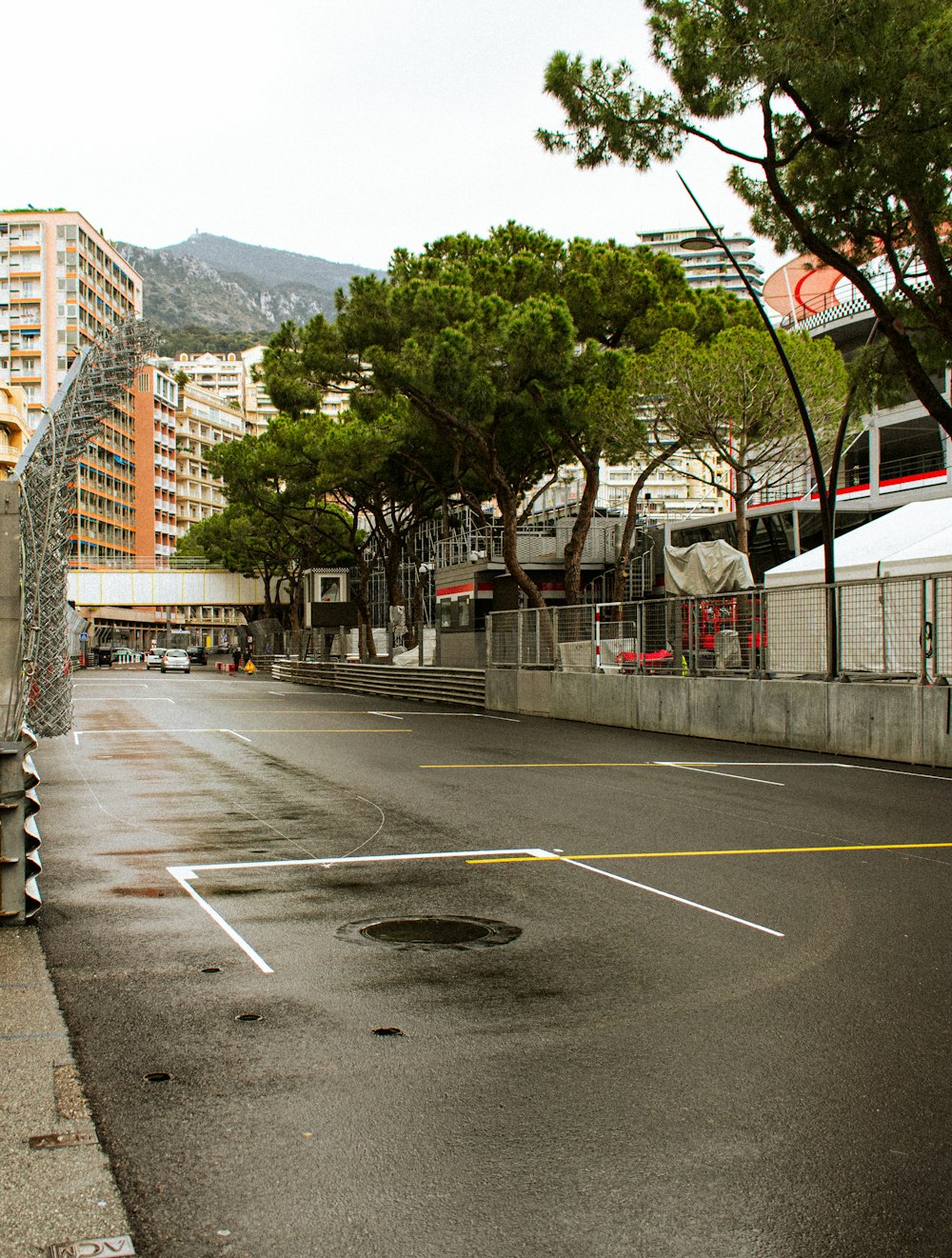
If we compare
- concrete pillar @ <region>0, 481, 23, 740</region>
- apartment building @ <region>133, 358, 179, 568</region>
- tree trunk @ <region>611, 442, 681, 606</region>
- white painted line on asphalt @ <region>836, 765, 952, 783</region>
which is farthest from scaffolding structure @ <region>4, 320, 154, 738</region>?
apartment building @ <region>133, 358, 179, 568</region>

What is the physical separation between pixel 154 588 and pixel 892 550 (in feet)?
246

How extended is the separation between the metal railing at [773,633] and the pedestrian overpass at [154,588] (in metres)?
66.4

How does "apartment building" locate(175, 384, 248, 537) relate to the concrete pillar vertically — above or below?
above

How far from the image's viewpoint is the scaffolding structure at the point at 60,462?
11.5 metres

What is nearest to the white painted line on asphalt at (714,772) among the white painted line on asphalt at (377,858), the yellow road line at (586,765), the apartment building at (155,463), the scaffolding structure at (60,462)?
the yellow road line at (586,765)

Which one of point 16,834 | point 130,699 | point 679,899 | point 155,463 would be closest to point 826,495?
point 679,899

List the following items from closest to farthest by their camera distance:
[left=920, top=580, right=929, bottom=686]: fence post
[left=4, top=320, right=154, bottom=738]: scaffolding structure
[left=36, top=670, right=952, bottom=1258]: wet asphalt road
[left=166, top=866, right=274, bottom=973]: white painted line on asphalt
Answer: [left=36, top=670, right=952, bottom=1258]: wet asphalt road, [left=166, top=866, right=274, bottom=973]: white painted line on asphalt, [left=4, top=320, right=154, bottom=738]: scaffolding structure, [left=920, top=580, right=929, bottom=686]: fence post

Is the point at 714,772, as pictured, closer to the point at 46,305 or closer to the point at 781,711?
the point at 781,711

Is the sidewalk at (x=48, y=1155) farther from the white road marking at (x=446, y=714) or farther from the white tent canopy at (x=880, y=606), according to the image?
the white road marking at (x=446, y=714)

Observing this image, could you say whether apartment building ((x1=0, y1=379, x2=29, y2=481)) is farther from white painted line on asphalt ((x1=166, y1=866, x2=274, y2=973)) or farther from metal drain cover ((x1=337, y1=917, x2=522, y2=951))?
metal drain cover ((x1=337, y1=917, x2=522, y2=951))

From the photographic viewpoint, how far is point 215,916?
694cm

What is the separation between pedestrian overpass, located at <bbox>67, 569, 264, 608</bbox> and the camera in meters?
87.6

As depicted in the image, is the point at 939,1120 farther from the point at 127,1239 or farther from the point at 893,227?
the point at 893,227

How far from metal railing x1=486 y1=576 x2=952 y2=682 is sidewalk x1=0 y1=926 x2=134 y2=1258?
13.2 meters
